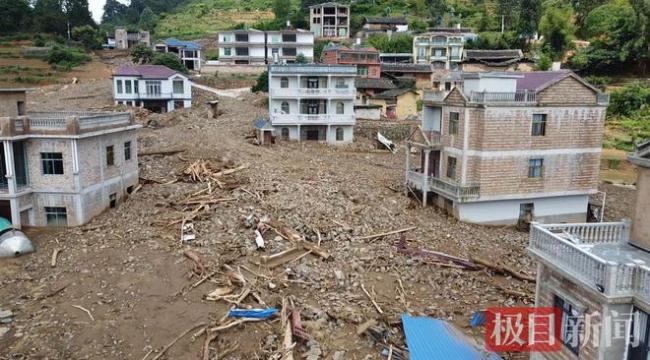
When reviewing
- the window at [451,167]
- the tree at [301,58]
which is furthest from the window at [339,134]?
the tree at [301,58]

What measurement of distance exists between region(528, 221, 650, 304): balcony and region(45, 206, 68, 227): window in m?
21.5

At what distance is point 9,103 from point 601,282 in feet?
83.5

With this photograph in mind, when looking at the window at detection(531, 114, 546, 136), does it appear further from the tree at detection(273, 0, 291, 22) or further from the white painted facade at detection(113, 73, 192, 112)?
the tree at detection(273, 0, 291, 22)

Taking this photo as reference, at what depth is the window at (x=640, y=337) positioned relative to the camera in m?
10.2

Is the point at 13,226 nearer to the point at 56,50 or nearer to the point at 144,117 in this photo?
the point at 144,117

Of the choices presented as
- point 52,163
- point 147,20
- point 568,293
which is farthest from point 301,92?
point 147,20

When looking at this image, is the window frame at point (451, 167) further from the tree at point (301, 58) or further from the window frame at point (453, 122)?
the tree at point (301, 58)

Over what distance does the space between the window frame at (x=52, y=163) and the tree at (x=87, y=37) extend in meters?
69.3

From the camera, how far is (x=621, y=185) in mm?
41000

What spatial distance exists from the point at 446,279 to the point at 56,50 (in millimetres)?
72030

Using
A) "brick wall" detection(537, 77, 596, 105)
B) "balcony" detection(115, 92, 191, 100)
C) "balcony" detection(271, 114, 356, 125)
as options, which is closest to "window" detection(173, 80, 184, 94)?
"balcony" detection(115, 92, 191, 100)

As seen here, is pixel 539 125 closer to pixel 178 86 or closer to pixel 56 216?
pixel 56 216

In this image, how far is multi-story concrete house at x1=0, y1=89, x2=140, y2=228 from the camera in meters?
24.0

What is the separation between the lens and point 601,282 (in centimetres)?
1066
